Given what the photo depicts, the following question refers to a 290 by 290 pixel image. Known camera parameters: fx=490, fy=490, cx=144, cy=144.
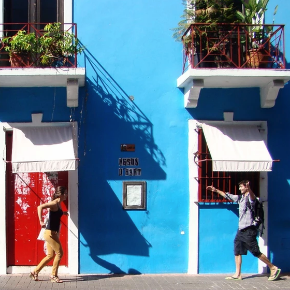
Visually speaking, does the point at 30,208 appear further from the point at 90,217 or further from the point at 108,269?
the point at 108,269

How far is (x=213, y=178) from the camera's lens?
9.11 m

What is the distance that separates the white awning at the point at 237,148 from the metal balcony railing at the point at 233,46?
3.86 ft

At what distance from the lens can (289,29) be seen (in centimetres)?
944

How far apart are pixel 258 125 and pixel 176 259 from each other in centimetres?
294

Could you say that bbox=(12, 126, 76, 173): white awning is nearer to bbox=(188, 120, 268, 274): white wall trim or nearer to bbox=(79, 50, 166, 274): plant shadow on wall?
bbox=(79, 50, 166, 274): plant shadow on wall

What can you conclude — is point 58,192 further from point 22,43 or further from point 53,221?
point 22,43

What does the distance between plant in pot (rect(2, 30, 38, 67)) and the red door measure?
1.36 metres

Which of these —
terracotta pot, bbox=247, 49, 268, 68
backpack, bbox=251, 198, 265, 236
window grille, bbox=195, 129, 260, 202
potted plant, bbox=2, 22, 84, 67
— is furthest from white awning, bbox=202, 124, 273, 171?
potted plant, bbox=2, 22, 84, 67

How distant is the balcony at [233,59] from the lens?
27.8ft

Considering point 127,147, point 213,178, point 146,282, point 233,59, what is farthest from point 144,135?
point 146,282

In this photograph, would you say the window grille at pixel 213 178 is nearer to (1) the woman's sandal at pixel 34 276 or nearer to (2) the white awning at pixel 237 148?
(2) the white awning at pixel 237 148

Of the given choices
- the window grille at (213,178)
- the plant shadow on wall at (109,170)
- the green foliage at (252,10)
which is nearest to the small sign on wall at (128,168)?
the plant shadow on wall at (109,170)

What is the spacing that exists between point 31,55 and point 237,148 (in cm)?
397

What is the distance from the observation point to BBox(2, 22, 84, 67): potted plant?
27.2 feet
